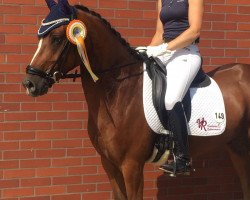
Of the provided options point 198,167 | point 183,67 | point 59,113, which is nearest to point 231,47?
point 198,167

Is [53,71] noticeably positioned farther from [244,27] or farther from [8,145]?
[244,27]

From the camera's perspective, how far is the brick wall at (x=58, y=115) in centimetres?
464

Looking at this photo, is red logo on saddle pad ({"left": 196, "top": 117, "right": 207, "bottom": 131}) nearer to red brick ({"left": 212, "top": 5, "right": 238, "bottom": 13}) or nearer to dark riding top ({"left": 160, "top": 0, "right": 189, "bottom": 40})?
dark riding top ({"left": 160, "top": 0, "right": 189, "bottom": 40})

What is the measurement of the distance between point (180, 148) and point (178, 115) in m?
0.29

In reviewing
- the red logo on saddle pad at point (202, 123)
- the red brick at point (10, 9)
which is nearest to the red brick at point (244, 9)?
the red logo on saddle pad at point (202, 123)

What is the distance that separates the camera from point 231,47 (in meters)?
5.36

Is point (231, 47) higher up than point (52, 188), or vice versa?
point (231, 47)

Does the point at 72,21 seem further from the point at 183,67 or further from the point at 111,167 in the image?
the point at 111,167

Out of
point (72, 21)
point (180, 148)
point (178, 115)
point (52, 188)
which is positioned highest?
point (72, 21)

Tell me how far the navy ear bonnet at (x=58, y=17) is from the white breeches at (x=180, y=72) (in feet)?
3.02

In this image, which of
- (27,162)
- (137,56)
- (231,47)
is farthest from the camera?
(231,47)

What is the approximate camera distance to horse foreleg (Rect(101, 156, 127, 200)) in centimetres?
387

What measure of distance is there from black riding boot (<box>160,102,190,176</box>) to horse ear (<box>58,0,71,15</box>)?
1115 millimetres

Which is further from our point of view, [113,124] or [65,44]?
[113,124]
